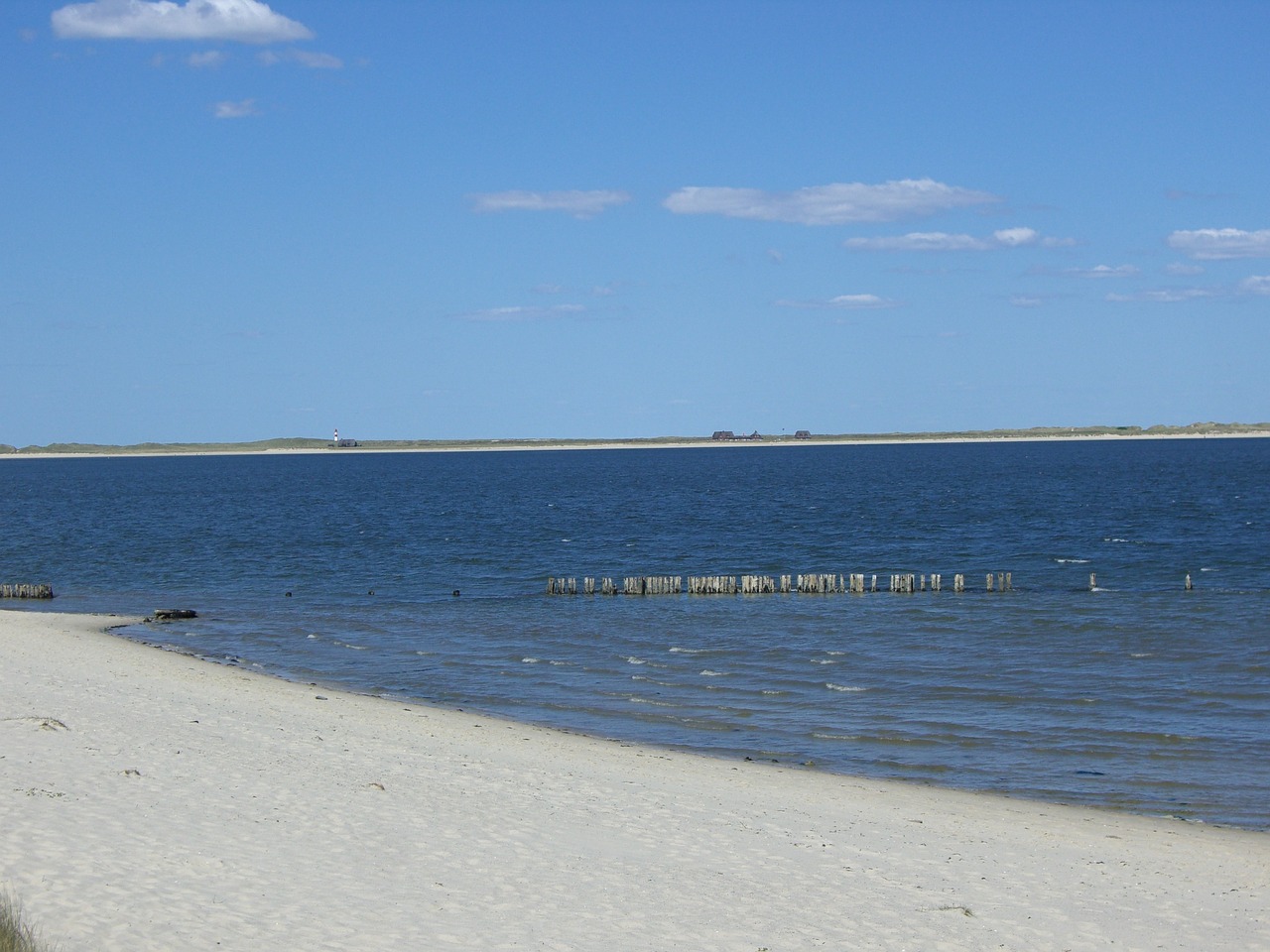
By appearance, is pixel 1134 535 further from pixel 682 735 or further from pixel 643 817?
pixel 643 817

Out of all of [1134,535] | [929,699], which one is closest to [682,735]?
[929,699]

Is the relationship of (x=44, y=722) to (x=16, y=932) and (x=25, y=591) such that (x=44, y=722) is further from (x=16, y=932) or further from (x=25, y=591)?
(x=25, y=591)

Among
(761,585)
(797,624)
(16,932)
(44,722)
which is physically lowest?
(797,624)

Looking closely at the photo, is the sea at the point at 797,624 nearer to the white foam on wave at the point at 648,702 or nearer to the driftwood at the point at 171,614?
the white foam on wave at the point at 648,702

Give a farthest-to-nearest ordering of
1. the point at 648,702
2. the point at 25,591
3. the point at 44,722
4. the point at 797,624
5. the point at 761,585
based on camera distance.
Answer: the point at 761,585, the point at 25,591, the point at 797,624, the point at 648,702, the point at 44,722

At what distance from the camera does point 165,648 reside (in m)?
30.7

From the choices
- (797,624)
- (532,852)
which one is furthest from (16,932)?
(797,624)

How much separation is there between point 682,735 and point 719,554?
33.9m

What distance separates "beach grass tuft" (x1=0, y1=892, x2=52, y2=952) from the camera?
8.28m

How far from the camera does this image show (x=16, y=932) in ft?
28.1

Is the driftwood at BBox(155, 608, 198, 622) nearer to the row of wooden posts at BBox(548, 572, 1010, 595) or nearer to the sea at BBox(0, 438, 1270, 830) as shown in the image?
the sea at BBox(0, 438, 1270, 830)

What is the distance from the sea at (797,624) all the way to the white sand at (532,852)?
278cm

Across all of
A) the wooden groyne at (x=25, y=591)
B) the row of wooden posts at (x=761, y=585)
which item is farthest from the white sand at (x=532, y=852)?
the wooden groyne at (x=25, y=591)

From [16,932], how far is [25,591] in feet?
123
